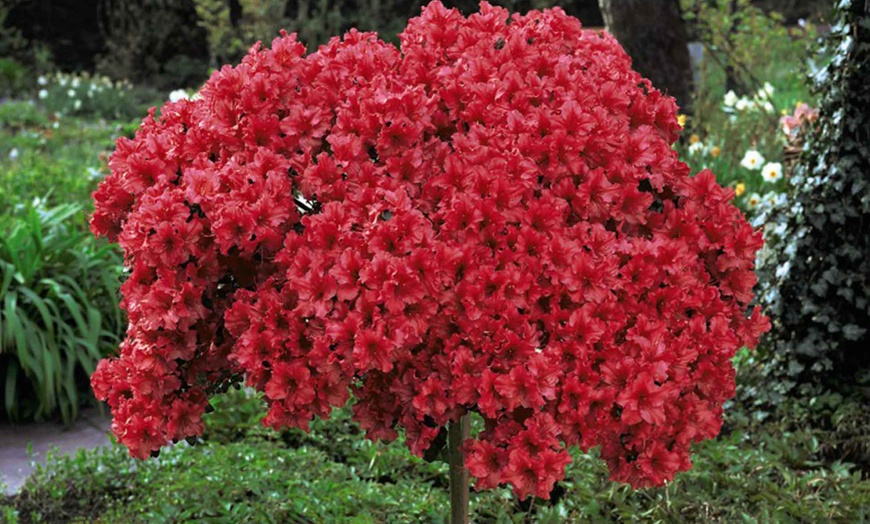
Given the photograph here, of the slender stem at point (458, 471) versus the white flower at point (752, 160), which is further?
the white flower at point (752, 160)

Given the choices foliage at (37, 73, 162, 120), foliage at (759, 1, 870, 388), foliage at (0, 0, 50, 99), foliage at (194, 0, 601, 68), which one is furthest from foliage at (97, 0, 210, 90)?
foliage at (759, 1, 870, 388)

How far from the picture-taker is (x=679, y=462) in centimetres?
212

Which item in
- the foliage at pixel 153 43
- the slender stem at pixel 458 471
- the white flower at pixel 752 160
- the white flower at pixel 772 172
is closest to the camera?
the slender stem at pixel 458 471

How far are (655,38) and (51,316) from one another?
426 cm

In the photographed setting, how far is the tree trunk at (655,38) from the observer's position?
6.61m

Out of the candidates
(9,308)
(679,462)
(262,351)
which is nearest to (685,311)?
(679,462)

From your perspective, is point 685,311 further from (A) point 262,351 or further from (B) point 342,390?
(A) point 262,351

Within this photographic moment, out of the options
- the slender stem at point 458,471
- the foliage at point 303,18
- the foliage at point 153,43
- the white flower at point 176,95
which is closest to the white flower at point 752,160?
the white flower at point 176,95

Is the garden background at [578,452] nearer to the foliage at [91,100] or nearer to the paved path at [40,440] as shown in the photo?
the paved path at [40,440]

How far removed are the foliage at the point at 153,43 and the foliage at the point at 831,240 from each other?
1105 centimetres

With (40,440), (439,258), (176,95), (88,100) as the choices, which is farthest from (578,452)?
(88,100)

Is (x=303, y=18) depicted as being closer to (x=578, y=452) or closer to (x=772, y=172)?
(x=772, y=172)

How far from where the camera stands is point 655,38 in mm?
6730

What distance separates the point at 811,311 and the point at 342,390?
8.01 ft
